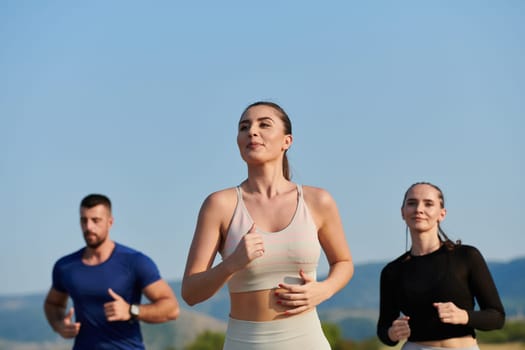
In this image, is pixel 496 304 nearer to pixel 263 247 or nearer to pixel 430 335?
pixel 430 335

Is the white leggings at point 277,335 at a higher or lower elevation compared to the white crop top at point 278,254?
lower

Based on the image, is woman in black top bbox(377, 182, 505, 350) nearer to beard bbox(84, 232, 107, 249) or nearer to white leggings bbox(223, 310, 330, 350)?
white leggings bbox(223, 310, 330, 350)

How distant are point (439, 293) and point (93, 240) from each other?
3.95 meters

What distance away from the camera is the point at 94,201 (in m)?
10.2

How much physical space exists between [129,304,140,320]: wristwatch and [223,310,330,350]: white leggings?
4.20 meters

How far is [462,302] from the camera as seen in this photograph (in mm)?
7668

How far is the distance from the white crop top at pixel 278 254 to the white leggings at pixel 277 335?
0.22 metres

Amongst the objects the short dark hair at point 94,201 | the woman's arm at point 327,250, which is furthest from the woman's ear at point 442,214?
the short dark hair at point 94,201

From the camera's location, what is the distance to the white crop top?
5.54 m

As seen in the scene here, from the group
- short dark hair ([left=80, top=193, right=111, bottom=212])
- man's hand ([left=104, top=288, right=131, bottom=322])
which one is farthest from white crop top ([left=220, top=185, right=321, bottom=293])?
short dark hair ([left=80, top=193, right=111, bottom=212])

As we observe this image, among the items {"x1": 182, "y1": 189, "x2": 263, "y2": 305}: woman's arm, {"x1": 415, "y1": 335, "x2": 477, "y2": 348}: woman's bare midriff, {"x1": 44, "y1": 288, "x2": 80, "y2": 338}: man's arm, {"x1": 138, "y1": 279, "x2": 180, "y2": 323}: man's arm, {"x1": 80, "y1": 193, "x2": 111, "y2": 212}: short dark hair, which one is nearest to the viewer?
{"x1": 182, "y1": 189, "x2": 263, "y2": 305}: woman's arm

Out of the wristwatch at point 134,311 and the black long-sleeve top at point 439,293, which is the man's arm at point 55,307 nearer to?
the wristwatch at point 134,311

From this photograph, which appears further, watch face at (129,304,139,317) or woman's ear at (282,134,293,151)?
watch face at (129,304,139,317)

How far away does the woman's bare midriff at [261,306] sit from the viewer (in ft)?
18.3
